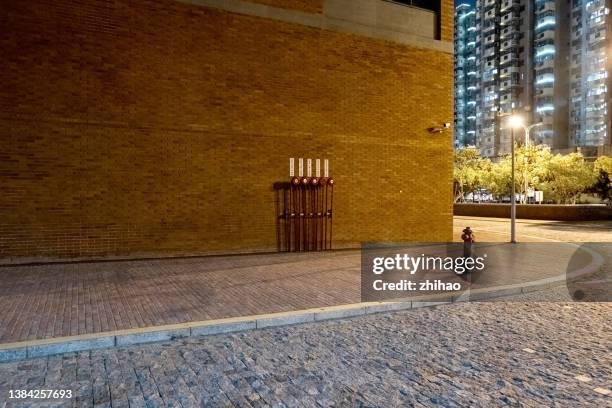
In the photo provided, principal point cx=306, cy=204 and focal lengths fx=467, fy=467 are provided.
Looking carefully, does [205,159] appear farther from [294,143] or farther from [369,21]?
[369,21]

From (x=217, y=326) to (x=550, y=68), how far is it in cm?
10644

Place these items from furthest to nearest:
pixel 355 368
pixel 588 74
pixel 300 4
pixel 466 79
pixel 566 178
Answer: pixel 466 79
pixel 588 74
pixel 566 178
pixel 300 4
pixel 355 368

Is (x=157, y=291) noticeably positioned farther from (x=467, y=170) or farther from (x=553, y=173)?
(x=467, y=170)

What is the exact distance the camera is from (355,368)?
176 inches

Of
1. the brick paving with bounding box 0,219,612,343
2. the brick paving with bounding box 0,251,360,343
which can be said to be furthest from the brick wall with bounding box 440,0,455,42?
the brick paving with bounding box 0,251,360,343

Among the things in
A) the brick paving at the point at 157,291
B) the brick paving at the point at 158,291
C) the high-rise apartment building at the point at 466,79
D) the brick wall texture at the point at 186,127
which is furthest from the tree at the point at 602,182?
the high-rise apartment building at the point at 466,79

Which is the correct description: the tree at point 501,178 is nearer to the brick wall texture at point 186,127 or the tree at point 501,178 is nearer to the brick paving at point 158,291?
the brick wall texture at point 186,127

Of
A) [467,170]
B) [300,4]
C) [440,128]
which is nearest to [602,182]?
[467,170]

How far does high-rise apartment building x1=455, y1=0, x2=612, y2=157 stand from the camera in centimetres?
8862

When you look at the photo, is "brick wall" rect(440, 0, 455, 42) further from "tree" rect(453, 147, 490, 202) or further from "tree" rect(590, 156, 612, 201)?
"tree" rect(453, 147, 490, 202)

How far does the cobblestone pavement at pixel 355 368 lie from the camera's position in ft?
12.5

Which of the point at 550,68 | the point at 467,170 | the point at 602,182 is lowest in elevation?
the point at 602,182

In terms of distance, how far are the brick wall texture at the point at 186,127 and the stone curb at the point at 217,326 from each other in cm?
626

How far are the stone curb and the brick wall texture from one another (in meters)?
6.26
